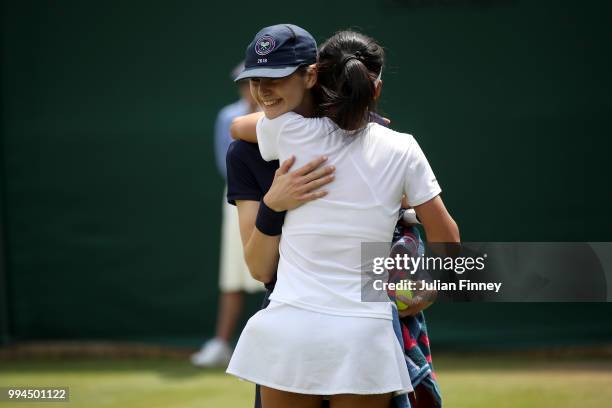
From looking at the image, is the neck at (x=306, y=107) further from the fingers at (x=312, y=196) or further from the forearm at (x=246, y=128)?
the fingers at (x=312, y=196)

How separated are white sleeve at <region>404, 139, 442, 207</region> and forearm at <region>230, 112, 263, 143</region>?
15.0 inches

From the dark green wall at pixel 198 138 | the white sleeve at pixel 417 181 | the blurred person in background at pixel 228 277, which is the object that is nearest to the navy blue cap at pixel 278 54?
the white sleeve at pixel 417 181

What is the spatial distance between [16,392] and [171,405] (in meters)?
0.94

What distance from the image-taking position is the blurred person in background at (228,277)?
575cm

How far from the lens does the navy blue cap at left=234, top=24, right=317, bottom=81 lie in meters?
2.17

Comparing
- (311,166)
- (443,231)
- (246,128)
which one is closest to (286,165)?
(311,166)

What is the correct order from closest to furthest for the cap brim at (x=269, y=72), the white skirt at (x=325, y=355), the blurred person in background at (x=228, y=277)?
1. the white skirt at (x=325, y=355)
2. the cap brim at (x=269, y=72)
3. the blurred person in background at (x=228, y=277)

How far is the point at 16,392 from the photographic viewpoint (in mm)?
5059

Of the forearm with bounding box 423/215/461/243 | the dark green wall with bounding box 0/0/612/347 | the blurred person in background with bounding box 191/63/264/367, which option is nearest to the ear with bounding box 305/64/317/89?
the forearm with bounding box 423/215/461/243

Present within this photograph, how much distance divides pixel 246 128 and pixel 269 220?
248 millimetres

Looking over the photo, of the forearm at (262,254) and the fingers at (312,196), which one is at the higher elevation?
the fingers at (312,196)

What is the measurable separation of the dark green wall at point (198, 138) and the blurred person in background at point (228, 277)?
1.37 ft

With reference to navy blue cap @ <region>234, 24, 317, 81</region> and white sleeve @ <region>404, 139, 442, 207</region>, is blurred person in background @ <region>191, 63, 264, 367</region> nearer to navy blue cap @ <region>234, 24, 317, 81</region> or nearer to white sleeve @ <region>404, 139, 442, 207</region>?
navy blue cap @ <region>234, 24, 317, 81</region>

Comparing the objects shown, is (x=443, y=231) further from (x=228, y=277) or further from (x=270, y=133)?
(x=228, y=277)
